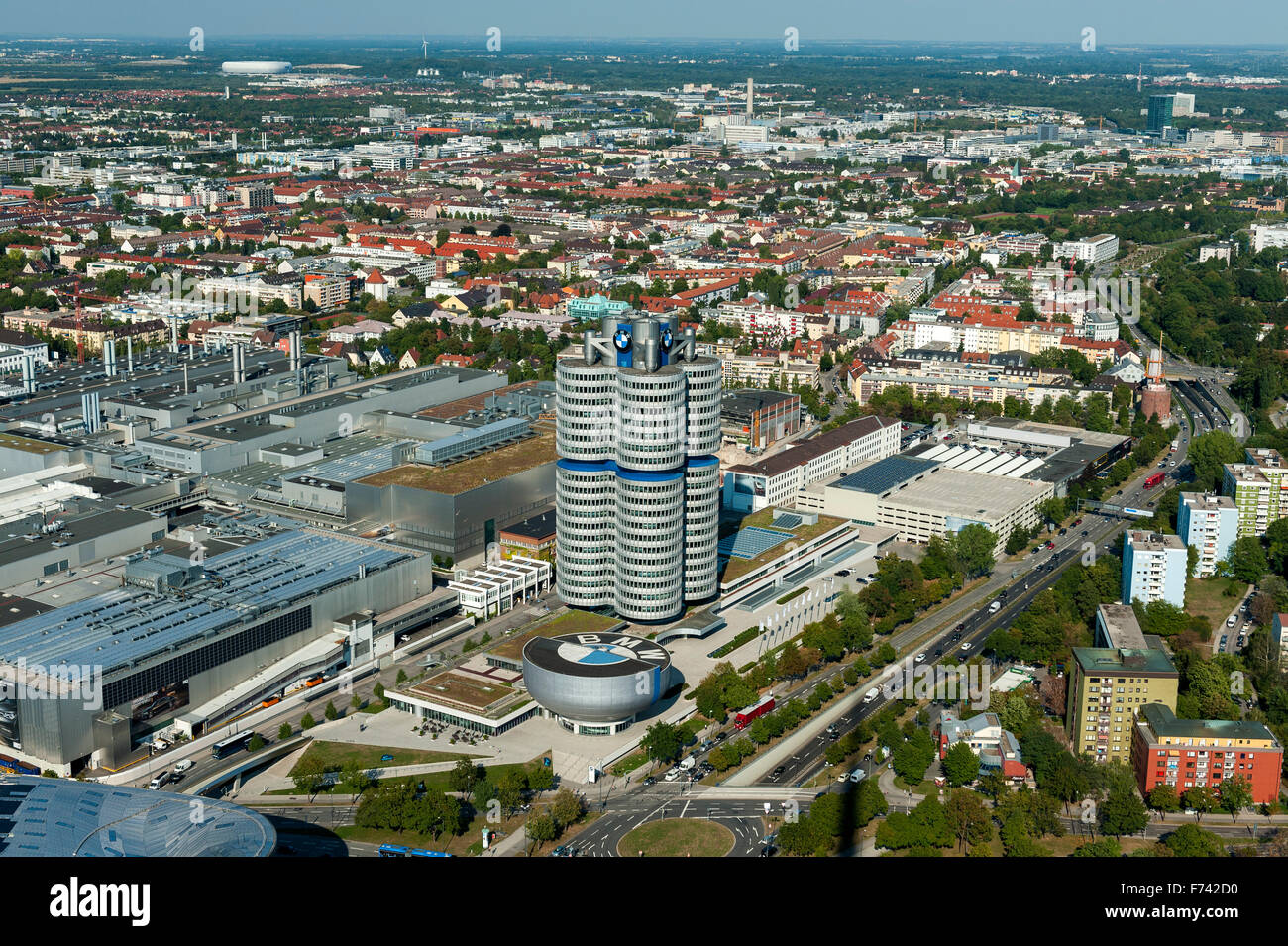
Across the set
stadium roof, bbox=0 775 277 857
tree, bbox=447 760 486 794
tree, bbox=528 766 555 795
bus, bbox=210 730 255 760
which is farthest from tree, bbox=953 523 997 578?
stadium roof, bbox=0 775 277 857

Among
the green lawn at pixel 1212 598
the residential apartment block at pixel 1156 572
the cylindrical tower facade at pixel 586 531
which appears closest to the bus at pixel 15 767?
the cylindrical tower facade at pixel 586 531

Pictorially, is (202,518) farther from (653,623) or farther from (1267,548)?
(1267,548)

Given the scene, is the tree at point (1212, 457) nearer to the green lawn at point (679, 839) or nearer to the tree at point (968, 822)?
the tree at point (968, 822)

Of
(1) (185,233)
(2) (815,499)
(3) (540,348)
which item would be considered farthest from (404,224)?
(2) (815,499)

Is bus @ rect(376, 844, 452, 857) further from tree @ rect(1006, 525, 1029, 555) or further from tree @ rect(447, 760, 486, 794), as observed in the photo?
tree @ rect(1006, 525, 1029, 555)

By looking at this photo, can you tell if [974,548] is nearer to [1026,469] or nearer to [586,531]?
[1026,469]
